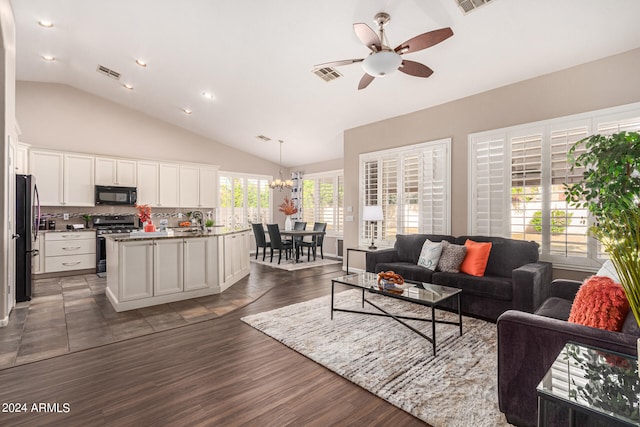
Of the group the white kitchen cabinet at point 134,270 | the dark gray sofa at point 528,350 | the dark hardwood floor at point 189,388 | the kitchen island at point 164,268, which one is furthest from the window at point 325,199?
the dark gray sofa at point 528,350

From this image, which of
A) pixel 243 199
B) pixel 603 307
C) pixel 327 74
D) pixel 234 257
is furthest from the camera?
pixel 243 199

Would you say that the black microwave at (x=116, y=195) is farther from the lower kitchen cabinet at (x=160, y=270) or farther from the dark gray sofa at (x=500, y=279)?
the dark gray sofa at (x=500, y=279)

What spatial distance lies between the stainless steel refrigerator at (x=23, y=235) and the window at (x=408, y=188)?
16.7 feet

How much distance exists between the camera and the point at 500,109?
13.7 feet

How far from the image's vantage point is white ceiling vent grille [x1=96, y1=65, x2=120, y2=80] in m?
5.48

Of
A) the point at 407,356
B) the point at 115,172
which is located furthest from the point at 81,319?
the point at 115,172

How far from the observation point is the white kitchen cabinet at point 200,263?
165 inches

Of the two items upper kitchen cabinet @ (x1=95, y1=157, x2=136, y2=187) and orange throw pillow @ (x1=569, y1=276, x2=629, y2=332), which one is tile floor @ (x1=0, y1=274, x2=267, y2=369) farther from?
orange throw pillow @ (x1=569, y1=276, x2=629, y2=332)

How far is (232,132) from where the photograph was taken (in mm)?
7609

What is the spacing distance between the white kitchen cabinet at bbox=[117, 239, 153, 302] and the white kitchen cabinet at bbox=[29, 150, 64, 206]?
127 inches

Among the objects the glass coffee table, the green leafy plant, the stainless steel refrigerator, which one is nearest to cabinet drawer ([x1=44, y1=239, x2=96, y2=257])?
the stainless steel refrigerator

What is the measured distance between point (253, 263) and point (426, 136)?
4715mm

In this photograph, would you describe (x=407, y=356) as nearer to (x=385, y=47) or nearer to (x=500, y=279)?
(x=500, y=279)

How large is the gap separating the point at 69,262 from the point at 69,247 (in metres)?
0.29
